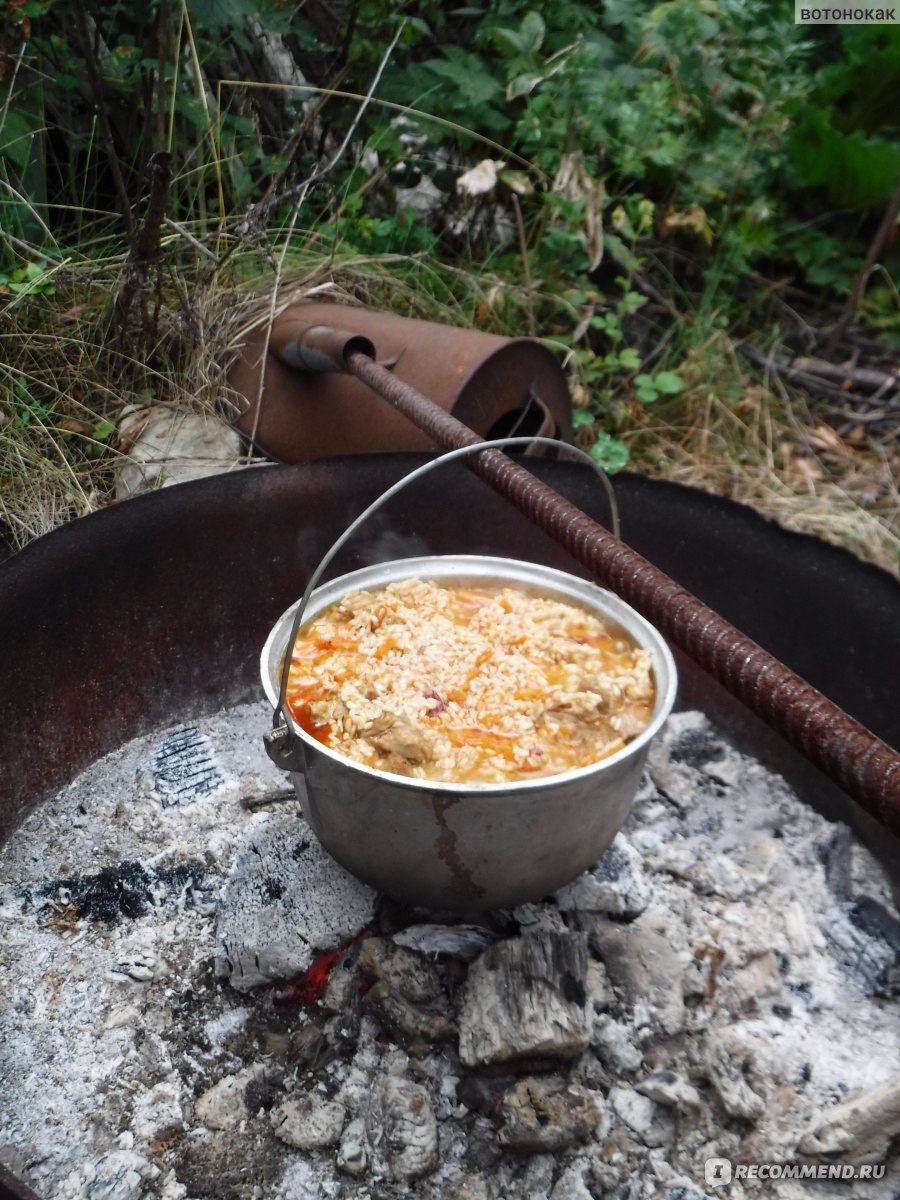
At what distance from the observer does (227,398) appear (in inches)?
134

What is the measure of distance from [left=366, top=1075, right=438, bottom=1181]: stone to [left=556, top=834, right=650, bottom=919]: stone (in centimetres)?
56

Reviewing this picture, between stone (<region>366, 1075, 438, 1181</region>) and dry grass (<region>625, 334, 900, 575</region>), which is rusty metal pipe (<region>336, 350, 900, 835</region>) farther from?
dry grass (<region>625, 334, 900, 575</region>)

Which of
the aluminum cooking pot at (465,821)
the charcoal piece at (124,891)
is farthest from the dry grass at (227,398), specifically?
the aluminum cooking pot at (465,821)

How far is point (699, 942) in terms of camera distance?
87.0 inches

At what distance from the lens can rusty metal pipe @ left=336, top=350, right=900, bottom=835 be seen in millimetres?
1216

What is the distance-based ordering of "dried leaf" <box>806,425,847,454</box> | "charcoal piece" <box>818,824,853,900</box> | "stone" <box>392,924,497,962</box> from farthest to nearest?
"dried leaf" <box>806,425,847,454</box> → "charcoal piece" <box>818,824,853,900</box> → "stone" <box>392,924,497,962</box>

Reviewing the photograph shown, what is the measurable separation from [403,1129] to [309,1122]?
19 cm

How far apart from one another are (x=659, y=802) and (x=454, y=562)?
95 centimetres

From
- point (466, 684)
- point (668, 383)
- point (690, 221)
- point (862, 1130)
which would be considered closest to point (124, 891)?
point (466, 684)

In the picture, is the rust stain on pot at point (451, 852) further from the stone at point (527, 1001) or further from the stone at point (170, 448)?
the stone at point (170, 448)

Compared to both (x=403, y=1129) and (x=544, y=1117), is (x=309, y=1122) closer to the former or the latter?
(x=403, y=1129)

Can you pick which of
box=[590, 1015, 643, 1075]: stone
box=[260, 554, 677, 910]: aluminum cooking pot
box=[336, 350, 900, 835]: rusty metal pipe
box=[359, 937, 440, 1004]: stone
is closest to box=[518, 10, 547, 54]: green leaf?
box=[336, 350, 900, 835]: rusty metal pipe

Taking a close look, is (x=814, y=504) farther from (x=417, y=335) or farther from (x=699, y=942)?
(x=699, y=942)

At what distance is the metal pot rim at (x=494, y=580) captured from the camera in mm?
1655
